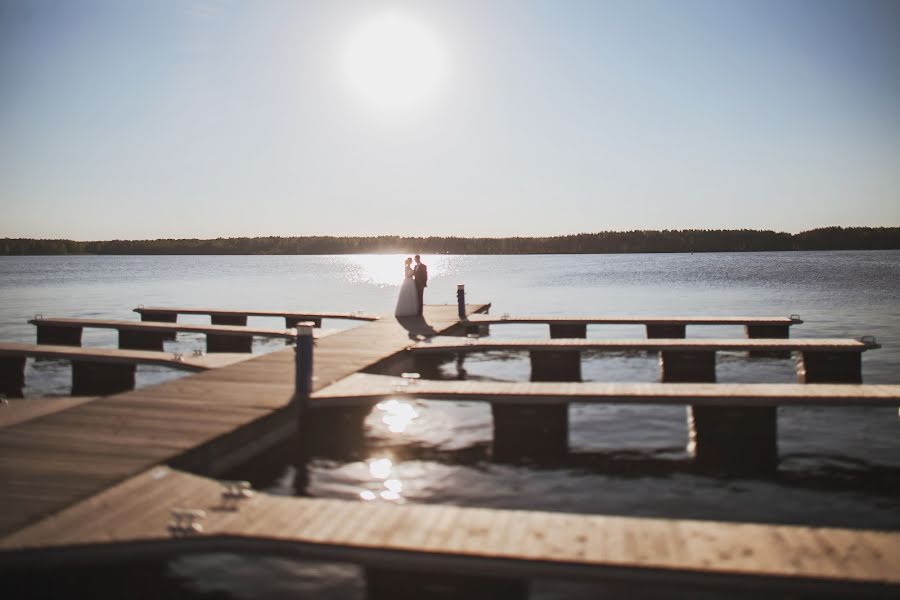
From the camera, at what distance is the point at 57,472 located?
270 inches

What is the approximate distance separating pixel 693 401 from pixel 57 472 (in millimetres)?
7835

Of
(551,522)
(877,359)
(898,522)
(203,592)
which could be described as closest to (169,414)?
(203,592)

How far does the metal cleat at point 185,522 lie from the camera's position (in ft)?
17.8

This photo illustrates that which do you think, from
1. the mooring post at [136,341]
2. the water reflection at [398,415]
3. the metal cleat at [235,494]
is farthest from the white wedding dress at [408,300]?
the metal cleat at [235,494]

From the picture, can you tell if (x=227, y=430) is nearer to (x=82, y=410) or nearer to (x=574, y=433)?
(x=82, y=410)

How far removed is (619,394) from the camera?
395 inches

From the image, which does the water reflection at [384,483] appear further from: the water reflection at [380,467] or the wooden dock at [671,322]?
the wooden dock at [671,322]

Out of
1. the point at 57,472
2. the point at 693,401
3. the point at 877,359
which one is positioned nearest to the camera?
the point at 57,472

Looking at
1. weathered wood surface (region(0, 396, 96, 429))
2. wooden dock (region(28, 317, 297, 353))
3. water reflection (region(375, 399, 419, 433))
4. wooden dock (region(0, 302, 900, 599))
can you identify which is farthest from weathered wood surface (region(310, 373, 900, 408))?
wooden dock (region(28, 317, 297, 353))

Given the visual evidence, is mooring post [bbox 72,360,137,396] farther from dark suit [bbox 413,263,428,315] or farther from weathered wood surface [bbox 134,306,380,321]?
dark suit [bbox 413,263,428,315]

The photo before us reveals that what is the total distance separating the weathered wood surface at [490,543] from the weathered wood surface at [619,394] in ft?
14.0

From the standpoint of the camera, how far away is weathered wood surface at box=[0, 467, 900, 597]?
4789 millimetres

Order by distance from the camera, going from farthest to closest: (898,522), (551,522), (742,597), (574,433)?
(574,433), (898,522), (742,597), (551,522)

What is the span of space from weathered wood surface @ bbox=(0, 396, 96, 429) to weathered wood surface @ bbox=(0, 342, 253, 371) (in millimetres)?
3066
